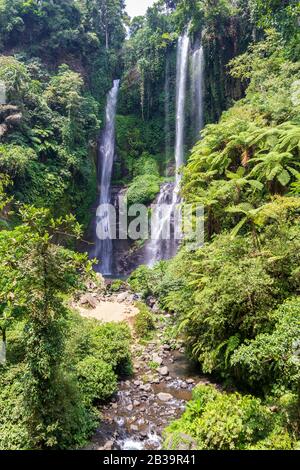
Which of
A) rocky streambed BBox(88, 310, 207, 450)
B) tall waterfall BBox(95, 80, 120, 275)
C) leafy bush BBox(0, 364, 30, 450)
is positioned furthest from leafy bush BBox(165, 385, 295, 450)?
tall waterfall BBox(95, 80, 120, 275)

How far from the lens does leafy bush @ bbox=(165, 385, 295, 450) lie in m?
5.20

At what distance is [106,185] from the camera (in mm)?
24562

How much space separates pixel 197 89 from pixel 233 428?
2258 centimetres

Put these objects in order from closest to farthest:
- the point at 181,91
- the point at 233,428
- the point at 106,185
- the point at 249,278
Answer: the point at 233,428
the point at 249,278
the point at 106,185
the point at 181,91

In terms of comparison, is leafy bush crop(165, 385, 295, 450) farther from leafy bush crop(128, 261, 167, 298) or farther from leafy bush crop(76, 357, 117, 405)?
leafy bush crop(128, 261, 167, 298)

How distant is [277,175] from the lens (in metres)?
8.96

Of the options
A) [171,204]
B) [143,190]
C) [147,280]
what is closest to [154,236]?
[171,204]

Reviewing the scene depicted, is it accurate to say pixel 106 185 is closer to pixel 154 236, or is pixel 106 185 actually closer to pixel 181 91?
pixel 154 236

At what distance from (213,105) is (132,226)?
956 centimetres

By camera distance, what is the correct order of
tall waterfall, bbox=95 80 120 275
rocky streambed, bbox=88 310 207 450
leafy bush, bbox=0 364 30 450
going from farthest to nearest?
1. tall waterfall, bbox=95 80 120 275
2. rocky streambed, bbox=88 310 207 450
3. leafy bush, bbox=0 364 30 450

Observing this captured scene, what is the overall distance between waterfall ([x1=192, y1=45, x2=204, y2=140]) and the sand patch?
1461 cm

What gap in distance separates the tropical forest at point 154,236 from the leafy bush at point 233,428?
0.08 feet

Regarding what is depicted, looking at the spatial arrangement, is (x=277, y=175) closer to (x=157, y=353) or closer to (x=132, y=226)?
(x=157, y=353)

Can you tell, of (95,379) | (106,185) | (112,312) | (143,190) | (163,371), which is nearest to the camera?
(95,379)
